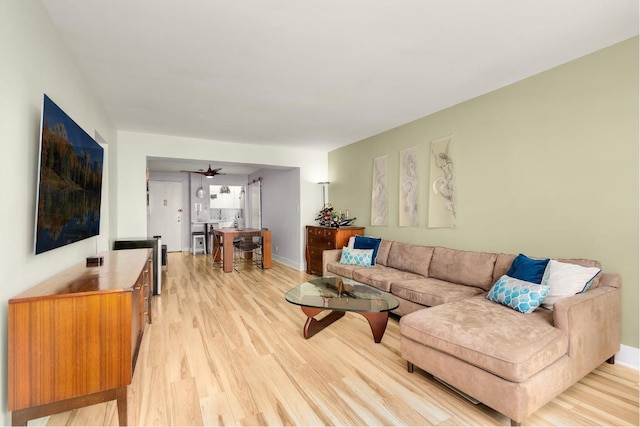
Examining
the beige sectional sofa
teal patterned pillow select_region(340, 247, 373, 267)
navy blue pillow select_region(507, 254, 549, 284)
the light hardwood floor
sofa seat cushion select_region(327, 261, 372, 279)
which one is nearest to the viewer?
the beige sectional sofa

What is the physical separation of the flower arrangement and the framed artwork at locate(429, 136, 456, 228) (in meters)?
1.82

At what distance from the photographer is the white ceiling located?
1.92 meters

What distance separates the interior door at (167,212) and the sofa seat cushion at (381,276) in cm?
682

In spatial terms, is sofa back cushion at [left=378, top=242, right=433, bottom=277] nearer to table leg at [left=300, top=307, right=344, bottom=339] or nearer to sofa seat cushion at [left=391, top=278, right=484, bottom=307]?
sofa seat cushion at [left=391, top=278, right=484, bottom=307]

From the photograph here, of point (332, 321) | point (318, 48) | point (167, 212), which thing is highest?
point (318, 48)

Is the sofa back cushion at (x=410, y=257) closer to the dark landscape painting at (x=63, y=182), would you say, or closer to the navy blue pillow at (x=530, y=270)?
the navy blue pillow at (x=530, y=270)

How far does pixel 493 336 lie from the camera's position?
1828 millimetres

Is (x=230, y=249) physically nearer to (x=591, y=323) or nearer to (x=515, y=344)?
(x=515, y=344)

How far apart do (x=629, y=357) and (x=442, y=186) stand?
223 centimetres

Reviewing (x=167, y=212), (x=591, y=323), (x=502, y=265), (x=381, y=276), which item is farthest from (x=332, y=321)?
(x=167, y=212)

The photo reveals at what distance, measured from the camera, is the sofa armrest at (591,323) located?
1.89 m

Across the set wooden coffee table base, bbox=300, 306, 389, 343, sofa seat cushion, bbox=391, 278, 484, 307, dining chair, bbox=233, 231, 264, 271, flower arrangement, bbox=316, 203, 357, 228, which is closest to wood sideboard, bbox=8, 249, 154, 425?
wooden coffee table base, bbox=300, 306, 389, 343

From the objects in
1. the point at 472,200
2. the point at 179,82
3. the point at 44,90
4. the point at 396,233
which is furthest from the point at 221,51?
the point at 396,233

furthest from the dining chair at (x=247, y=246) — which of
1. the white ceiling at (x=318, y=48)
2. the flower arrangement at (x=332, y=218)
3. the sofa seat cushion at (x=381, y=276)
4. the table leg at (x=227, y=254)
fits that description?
the white ceiling at (x=318, y=48)
